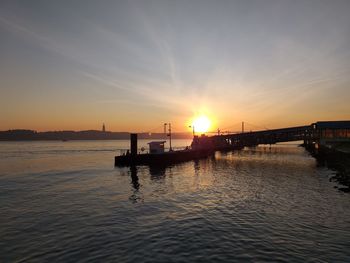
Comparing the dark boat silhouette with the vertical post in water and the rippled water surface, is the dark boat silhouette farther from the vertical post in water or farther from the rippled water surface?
the rippled water surface

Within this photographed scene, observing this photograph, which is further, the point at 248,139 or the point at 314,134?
the point at 248,139

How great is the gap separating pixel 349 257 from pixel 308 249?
92.3 inches

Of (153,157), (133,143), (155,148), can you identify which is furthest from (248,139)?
(133,143)

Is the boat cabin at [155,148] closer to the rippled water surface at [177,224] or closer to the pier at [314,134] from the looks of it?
the rippled water surface at [177,224]

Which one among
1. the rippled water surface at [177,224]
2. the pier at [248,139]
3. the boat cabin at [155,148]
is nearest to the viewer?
the rippled water surface at [177,224]

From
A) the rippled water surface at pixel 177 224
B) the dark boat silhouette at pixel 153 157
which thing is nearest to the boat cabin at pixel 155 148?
the dark boat silhouette at pixel 153 157

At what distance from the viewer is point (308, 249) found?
18.3 m

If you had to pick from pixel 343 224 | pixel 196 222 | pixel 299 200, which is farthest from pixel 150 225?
pixel 299 200

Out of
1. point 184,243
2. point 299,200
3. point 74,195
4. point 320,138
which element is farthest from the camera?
point 320,138

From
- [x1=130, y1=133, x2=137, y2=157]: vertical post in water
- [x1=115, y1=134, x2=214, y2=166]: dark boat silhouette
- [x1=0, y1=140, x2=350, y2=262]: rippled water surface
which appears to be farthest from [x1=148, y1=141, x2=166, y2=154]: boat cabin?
[x1=0, y1=140, x2=350, y2=262]: rippled water surface

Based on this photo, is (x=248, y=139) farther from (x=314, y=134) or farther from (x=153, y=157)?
(x=153, y=157)

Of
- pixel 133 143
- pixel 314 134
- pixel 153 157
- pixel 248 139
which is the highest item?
pixel 314 134

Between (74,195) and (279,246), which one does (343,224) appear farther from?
(74,195)

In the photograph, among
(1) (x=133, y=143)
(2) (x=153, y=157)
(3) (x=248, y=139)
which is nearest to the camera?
(1) (x=133, y=143)
